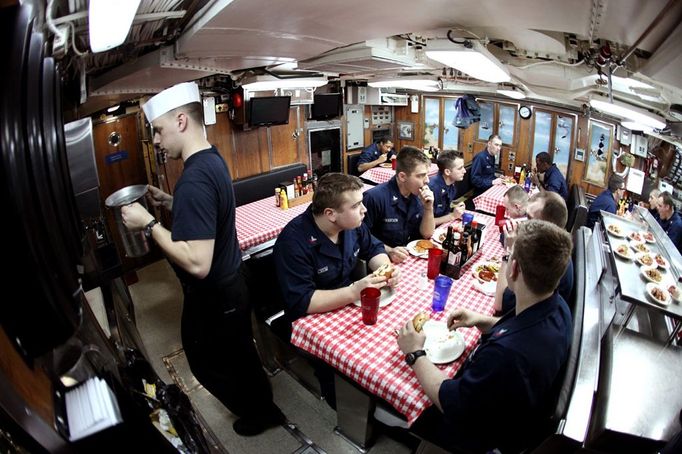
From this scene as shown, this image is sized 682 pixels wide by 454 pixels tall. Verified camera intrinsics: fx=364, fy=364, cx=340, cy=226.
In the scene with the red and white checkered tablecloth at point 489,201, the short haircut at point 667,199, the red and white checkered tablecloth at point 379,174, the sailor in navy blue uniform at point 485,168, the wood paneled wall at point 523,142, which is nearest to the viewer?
the short haircut at point 667,199

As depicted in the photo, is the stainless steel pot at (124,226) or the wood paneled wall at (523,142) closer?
the stainless steel pot at (124,226)

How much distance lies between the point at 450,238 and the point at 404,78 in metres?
4.51

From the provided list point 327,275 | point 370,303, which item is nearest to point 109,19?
point 370,303

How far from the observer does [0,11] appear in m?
0.81

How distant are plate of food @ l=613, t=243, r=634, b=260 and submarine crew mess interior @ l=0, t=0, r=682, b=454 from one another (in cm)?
4

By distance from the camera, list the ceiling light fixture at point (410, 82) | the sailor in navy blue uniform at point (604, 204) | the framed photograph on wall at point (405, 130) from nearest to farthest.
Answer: the sailor in navy blue uniform at point (604, 204) → the ceiling light fixture at point (410, 82) → the framed photograph on wall at point (405, 130)

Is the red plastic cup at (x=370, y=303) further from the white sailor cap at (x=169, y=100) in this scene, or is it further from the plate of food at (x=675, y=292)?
the plate of food at (x=675, y=292)

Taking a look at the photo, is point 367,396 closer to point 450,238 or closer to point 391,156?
point 450,238

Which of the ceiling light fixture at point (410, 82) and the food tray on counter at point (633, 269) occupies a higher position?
the ceiling light fixture at point (410, 82)

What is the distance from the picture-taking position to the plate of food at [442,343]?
2158mm

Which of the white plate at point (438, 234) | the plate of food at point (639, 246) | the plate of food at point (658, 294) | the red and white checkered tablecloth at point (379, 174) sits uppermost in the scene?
the plate of food at point (658, 294)

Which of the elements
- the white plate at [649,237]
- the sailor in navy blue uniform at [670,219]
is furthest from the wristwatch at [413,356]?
the sailor in navy blue uniform at [670,219]

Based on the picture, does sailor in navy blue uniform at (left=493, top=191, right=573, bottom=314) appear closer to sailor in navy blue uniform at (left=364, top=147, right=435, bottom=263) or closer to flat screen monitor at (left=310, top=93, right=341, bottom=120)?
sailor in navy blue uniform at (left=364, top=147, right=435, bottom=263)

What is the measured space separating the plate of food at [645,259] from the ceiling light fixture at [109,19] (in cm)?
381
